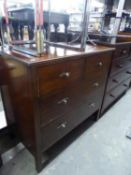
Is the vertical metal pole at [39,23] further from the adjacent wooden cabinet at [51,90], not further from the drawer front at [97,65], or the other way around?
the drawer front at [97,65]

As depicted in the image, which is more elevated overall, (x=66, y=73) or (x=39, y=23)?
(x=39, y=23)

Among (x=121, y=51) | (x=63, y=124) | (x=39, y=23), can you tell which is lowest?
(x=63, y=124)

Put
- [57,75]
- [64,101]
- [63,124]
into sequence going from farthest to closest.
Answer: [63,124] < [64,101] < [57,75]

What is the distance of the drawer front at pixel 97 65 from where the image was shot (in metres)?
1.04

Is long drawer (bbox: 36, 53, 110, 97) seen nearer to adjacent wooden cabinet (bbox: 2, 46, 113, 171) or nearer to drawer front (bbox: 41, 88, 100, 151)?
adjacent wooden cabinet (bbox: 2, 46, 113, 171)

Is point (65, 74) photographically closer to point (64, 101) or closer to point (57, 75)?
point (57, 75)

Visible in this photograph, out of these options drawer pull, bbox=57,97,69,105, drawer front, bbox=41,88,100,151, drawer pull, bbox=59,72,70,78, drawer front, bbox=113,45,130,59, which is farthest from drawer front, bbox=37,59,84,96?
drawer front, bbox=113,45,130,59

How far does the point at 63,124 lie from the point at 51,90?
404 millimetres

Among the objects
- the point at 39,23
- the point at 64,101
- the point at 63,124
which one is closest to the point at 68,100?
the point at 64,101

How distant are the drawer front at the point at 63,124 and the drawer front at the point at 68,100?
0.07 feet

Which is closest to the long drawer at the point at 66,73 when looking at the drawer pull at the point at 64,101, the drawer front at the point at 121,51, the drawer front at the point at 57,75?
the drawer front at the point at 57,75

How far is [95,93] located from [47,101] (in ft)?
2.15

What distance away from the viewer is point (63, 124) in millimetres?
1100

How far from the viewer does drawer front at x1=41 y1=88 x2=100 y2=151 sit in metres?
0.99
